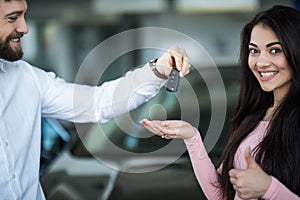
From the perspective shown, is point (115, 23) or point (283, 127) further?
point (115, 23)

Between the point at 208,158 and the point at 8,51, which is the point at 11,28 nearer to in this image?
the point at 8,51

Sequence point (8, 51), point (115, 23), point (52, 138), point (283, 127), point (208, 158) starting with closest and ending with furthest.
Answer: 1. point (283, 127)
2. point (8, 51)
3. point (208, 158)
4. point (52, 138)
5. point (115, 23)

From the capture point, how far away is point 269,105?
224 centimetres

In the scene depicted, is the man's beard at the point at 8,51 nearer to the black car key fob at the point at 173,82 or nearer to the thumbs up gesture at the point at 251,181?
the black car key fob at the point at 173,82

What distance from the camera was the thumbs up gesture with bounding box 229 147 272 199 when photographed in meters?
Result: 1.83

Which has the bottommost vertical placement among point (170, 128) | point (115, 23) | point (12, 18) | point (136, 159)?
point (115, 23)

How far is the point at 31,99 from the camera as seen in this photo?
2.33 m

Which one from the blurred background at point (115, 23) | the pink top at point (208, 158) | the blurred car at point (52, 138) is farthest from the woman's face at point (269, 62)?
the blurred background at point (115, 23)

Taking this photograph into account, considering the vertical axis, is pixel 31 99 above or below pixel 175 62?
below

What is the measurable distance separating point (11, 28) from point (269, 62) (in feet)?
3.03

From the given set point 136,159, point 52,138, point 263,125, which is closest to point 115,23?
point 52,138

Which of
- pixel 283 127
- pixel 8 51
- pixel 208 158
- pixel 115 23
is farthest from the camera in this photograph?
pixel 115 23

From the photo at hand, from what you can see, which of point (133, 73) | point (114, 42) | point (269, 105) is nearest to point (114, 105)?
point (133, 73)

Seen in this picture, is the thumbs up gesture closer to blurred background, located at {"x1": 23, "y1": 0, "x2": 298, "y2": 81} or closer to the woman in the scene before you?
the woman
